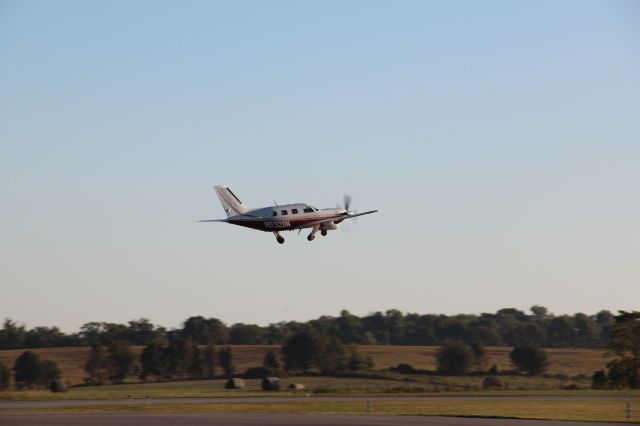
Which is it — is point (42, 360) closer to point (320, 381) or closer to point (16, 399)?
point (320, 381)

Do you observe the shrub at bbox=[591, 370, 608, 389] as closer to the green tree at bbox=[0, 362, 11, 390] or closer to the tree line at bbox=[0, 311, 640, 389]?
the tree line at bbox=[0, 311, 640, 389]

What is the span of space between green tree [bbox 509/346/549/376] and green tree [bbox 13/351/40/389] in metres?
81.7

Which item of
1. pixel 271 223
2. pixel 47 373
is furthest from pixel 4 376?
pixel 271 223

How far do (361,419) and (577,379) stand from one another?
10009 centimetres

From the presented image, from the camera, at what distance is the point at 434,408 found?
82000mm

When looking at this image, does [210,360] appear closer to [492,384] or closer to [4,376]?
[4,376]

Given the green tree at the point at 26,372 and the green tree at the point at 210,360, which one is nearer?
the green tree at the point at 26,372

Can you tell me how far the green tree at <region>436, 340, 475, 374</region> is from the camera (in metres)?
170

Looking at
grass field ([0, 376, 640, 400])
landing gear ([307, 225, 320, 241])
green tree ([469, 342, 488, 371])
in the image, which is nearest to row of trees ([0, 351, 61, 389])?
grass field ([0, 376, 640, 400])

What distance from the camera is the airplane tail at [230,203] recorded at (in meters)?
79.2

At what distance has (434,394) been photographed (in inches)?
4218

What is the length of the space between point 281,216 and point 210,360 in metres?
102

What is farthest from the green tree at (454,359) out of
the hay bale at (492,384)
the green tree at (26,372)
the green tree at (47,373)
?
the green tree at (26,372)

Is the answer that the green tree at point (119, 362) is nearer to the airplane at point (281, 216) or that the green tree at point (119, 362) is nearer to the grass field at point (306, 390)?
the grass field at point (306, 390)
